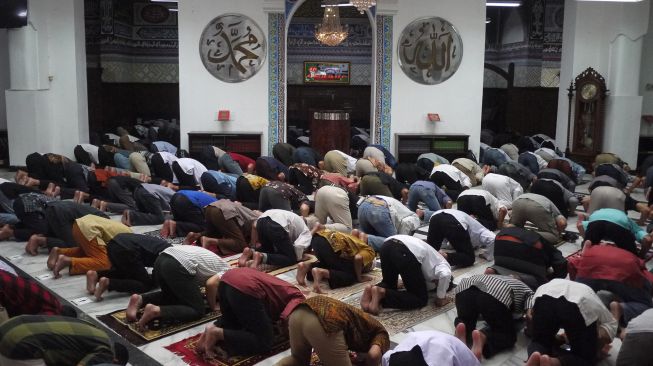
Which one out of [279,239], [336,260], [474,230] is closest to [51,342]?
[336,260]

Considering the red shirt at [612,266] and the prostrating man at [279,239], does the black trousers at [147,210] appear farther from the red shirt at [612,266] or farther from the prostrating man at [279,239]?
the red shirt at [612,266]

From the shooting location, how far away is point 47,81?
886 cm

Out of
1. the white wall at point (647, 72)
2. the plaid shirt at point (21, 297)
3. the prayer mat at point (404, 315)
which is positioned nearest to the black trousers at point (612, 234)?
the prayer mat at point (404, 315)

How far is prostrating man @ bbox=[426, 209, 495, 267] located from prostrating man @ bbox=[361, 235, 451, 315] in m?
0.70

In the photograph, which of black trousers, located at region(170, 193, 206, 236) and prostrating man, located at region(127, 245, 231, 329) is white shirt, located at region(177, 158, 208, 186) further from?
prostrating man, located at region(127, 245, 231, 329)

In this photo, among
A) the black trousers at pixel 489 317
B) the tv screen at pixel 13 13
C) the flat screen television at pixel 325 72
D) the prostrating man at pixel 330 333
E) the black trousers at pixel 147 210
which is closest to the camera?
the prostrating man at pixel 330 333

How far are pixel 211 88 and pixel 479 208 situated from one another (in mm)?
5264

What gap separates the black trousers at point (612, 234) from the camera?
4.32m

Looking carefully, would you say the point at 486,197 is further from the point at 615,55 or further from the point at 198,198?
the point at 615,55

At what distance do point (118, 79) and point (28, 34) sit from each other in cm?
430

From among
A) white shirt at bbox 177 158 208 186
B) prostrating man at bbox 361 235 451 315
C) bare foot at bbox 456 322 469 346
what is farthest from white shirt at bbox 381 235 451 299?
white shirt at bbox 177 158 208 186

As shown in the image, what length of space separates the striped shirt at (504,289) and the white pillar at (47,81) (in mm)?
7408

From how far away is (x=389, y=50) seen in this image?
9586 mm

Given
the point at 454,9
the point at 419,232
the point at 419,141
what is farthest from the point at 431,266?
the point at 454,9
